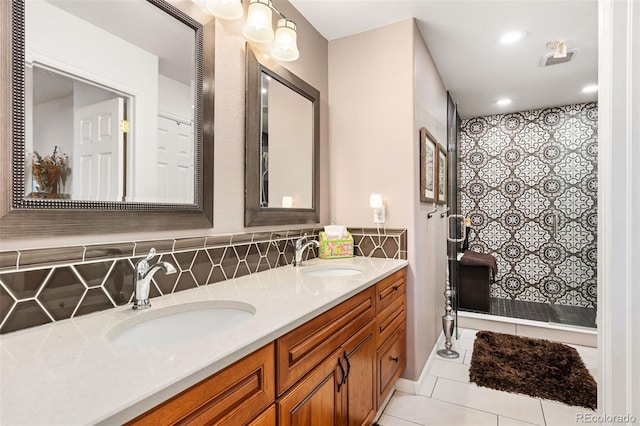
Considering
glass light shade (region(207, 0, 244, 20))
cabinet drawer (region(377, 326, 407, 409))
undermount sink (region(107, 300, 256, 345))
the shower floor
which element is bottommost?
the shower floor

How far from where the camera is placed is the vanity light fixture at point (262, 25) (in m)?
1.47

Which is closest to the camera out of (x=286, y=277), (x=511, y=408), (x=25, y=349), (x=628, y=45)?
(x=628, y=45)

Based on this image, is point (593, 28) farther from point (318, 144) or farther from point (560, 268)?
point (560, 268)

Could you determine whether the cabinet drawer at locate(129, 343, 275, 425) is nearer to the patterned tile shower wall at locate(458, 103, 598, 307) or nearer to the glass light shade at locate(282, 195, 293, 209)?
the glass light shade at locate(282, 195, 293, 209)

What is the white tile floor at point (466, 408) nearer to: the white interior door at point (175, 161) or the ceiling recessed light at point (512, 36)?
the white interior door at point (175, 161)

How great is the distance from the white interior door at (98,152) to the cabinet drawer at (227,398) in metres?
0.73

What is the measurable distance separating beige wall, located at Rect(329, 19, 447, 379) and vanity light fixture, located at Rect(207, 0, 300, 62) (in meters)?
0.73

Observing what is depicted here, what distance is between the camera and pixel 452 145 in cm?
363

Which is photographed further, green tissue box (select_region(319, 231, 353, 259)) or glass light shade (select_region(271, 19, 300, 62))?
→ green tissue box (select_region(319, 231, 353, 259))

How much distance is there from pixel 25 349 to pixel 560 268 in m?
4.85

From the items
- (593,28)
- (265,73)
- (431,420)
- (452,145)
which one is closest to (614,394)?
(431,420)

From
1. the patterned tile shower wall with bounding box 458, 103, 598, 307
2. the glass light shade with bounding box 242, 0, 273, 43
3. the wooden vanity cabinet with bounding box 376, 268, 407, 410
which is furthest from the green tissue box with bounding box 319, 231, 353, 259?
the patterned tile shower wall with bounding box 458, 103, 598, 307

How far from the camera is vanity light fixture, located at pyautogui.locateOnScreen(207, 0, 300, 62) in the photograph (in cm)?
147

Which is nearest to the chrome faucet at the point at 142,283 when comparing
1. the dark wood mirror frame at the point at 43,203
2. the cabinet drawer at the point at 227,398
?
the dark wood mirror frame at the point at 43,203
